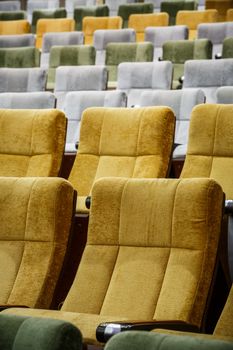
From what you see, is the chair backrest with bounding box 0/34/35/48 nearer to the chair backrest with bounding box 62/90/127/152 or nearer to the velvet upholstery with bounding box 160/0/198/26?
the velvet upholstery with bounding box 160/0/198/26

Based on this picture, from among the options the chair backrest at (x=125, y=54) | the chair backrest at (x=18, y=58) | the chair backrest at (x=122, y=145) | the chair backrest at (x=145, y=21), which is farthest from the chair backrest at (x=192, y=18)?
the chair backrest at (x=122, y=145)

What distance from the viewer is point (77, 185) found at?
130cm

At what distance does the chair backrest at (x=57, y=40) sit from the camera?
2361mm

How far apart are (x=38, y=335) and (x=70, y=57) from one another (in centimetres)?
164

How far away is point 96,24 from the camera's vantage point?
103 inches

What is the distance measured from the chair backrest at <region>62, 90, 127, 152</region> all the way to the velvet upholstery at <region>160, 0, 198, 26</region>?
115 centimetres

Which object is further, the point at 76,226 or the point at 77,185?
the point at 77,185

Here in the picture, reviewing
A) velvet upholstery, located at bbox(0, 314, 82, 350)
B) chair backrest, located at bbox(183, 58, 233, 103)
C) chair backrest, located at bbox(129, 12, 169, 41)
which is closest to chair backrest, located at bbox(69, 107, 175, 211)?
chair backrest, located at bbox(183, 58, 233, 103)

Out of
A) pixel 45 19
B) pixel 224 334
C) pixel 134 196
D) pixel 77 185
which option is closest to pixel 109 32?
pixel 45 19

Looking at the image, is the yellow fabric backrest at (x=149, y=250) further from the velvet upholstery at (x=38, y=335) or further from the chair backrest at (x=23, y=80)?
the chair backrest at (x=23, y=80)

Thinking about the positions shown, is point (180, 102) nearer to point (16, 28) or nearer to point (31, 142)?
point (31, 142)

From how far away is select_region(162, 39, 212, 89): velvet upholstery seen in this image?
199cm

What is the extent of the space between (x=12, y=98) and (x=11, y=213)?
632 mm

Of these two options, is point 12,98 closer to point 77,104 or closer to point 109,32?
point 77,104
